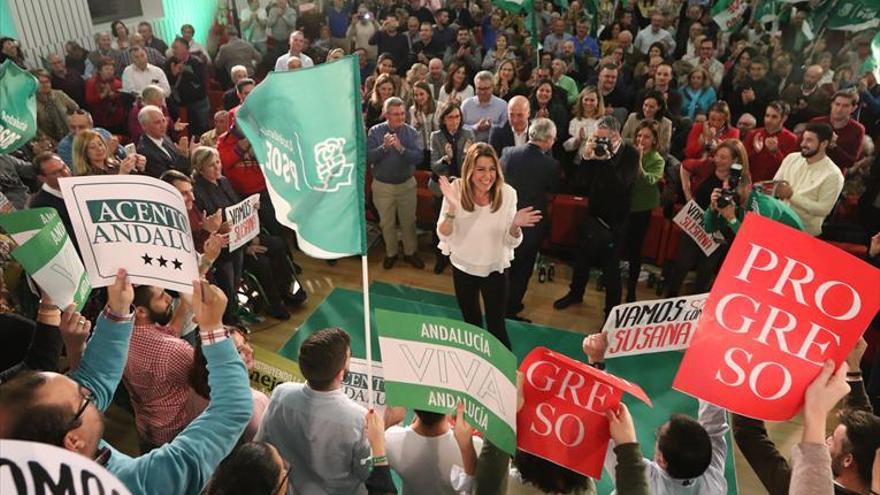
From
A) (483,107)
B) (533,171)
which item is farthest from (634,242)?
(483,107)

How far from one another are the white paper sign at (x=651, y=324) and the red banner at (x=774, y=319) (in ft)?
3.14

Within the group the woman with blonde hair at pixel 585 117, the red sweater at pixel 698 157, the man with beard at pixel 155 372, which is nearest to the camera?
the man with beard at pixel 155 372

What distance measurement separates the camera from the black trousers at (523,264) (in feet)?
15.6

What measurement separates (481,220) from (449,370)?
178 centimetres

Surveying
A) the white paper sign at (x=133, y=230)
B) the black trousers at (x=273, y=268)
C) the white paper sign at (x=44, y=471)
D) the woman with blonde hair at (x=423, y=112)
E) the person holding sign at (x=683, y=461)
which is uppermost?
the white paper sign at (x=44, y=471)

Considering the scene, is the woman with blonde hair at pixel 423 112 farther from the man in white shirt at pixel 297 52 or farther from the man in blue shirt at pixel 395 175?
the man in white shirt at pixel 297 52

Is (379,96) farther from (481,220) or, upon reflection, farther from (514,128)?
(481,220)

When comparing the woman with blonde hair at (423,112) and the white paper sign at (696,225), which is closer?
the white paper sign at (696,225)

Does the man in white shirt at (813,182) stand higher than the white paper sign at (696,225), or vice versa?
the man in white shirt at (813,182)

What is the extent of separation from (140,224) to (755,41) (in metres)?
8.19

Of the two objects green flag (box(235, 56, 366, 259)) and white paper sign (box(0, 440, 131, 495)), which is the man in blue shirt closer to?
green flag (box(235, 56, 366, 259))

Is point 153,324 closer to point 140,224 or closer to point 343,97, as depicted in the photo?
point 140,224

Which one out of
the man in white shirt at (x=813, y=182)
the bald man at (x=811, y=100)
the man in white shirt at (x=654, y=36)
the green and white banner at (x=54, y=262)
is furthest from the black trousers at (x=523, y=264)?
the man in white shirt at (x=654, y=36)

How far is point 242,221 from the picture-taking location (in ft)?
14.6
